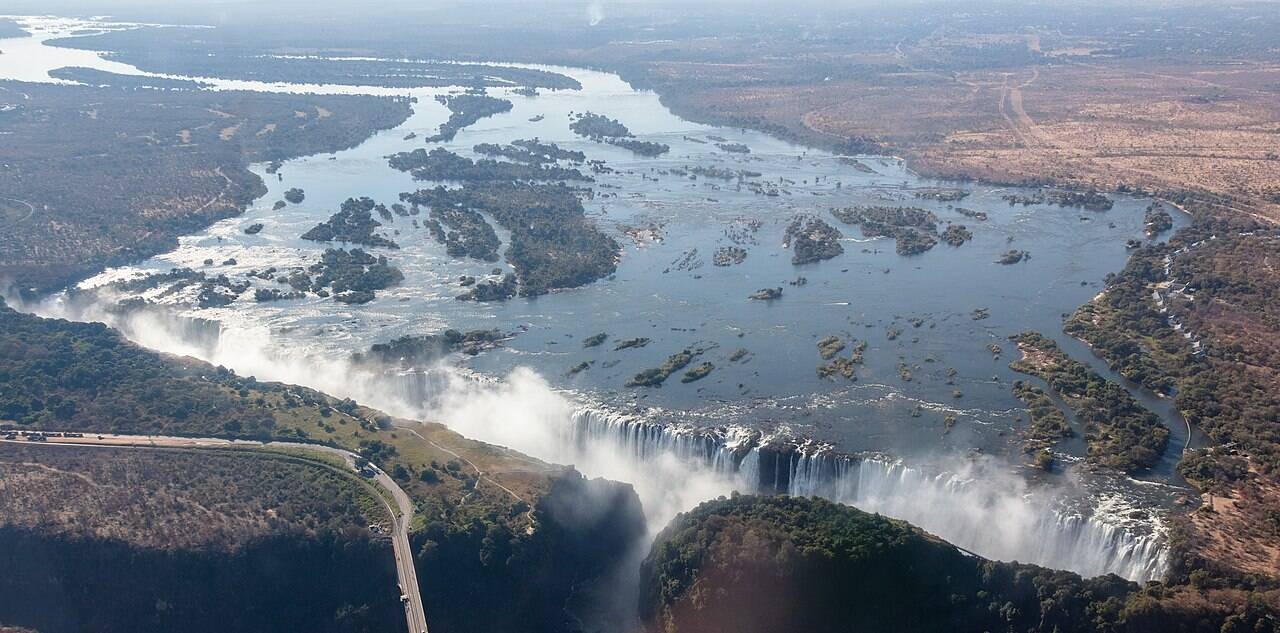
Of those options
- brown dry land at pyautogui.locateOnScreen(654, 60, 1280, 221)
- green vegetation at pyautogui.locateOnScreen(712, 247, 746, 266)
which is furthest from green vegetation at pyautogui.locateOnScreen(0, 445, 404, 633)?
brown dry land at pyautogui.locateOnScreen(654, 60, 1280, 221)

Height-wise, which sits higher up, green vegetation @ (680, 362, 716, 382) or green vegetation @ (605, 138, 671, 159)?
green vegetation @ (605, 138, 671, 159)

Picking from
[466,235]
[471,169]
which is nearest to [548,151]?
[471,169]

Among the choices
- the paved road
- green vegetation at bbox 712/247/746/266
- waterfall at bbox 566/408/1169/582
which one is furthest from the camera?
green vegetation at bbox 712/247/746/266

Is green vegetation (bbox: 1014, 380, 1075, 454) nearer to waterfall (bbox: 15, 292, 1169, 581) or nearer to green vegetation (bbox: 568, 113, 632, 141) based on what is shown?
waterfall (bbox: 15, 292, 1169, 581)

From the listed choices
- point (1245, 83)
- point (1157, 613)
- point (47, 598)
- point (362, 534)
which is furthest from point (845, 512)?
point (1245, 83)

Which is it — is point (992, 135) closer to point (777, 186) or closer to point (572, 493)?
point (777, 186)

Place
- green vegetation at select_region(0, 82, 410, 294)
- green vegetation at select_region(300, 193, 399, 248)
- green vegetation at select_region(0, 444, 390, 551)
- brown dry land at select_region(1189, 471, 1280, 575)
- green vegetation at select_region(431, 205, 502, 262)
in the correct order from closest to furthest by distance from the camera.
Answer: brown dry land at select_region(1189, 471, 1280, 575) → green vegetation at select_region(0, 444, 390, 551) → green vegetation at select_region(431, 205, 502, 262) → green vegetation at select_region(300, 193, 399, 248) → green vegetation at select_region(0, 82, 410, 294)

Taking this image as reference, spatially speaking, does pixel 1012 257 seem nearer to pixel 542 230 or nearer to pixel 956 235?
pixel 956 235

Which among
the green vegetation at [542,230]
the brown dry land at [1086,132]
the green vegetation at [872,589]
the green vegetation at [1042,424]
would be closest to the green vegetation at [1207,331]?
the green vegetation at [1042,424]
